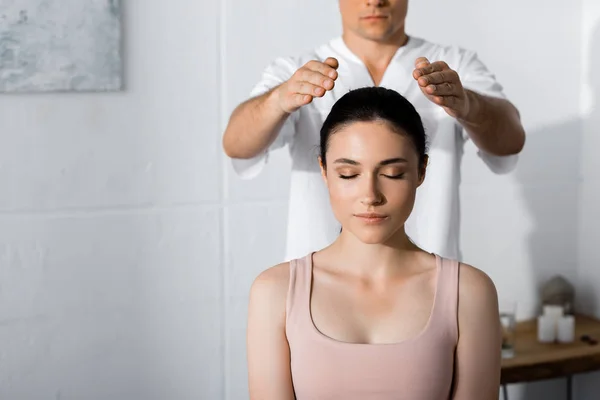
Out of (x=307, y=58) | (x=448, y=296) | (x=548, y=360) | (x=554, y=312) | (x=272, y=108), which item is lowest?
(x=548, y=360)

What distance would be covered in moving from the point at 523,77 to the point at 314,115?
56.9 inches

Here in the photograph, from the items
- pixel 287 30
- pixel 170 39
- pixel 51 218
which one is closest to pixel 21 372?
pixel 51 218

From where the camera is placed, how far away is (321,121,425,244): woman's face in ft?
4.87

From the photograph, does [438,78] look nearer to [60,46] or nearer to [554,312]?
[60,46]

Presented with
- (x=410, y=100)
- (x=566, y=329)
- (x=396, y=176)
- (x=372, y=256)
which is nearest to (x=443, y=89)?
(x=396, y=176)

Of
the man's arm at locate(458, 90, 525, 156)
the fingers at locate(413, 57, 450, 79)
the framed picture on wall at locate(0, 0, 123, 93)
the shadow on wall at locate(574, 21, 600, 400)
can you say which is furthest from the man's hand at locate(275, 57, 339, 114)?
the shadow on wall at locate(574, 21, 600, 400)

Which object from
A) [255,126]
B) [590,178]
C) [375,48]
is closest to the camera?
[255,126]

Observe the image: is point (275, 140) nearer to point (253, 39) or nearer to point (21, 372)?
point (253, 39)

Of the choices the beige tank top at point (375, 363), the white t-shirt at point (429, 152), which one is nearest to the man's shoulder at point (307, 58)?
the white t-shirt at point (429, 152)

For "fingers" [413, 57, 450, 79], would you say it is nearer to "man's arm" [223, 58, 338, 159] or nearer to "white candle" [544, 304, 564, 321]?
"man's arm" [223, 58, 338, 159]

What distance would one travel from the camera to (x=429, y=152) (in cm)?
221

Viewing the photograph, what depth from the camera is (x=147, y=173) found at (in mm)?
2834

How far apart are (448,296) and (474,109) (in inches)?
18.6

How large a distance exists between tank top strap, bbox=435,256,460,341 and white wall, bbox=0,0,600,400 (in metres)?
1.50
